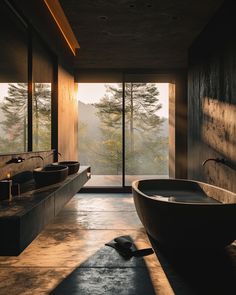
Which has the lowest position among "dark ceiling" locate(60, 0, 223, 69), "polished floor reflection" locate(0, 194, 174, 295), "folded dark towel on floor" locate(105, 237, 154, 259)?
"polished floor reflection" locate(0, 194, 174, 295)

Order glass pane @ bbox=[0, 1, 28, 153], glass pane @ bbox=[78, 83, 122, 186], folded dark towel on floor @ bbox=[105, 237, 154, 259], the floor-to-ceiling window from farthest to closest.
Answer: glass pane @ bbox=[78, 83, 122, 186] < the floor-to-ceiling window < glass pane @ bbox=[0, 1, 28, 153] < folded dark towel on floor @ bbox=[105, 237, 154, 259]

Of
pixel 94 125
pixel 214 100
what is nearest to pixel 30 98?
pixel 214 100

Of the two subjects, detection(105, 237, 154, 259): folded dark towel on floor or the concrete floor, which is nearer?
the concrete floor

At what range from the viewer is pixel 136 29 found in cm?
401

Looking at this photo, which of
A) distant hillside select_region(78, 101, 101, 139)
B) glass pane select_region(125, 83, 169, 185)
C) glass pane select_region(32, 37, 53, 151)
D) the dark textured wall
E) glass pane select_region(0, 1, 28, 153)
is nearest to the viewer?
glass pane select_region(0, 1, 28, 153)

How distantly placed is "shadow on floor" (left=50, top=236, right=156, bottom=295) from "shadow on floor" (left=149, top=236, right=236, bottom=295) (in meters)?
0.21

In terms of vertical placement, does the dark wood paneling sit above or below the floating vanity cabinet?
above

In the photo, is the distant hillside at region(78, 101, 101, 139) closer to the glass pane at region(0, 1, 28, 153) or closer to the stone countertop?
the glass pane at region(0, 1, 28, 153)

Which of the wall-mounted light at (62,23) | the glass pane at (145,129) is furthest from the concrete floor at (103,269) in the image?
the glass pane at (145,129)

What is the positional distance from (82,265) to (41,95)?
250cm

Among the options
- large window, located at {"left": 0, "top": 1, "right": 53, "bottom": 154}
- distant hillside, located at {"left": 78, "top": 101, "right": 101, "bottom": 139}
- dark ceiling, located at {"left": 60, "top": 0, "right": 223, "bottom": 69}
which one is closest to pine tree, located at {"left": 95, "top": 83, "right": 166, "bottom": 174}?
distant hillside, located at {"left": 78, "top": 101, "right": 101, "bottom": 139}

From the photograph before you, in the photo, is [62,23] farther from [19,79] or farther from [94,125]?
[94,125]

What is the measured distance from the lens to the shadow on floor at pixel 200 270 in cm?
192

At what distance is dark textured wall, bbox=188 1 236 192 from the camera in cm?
305
